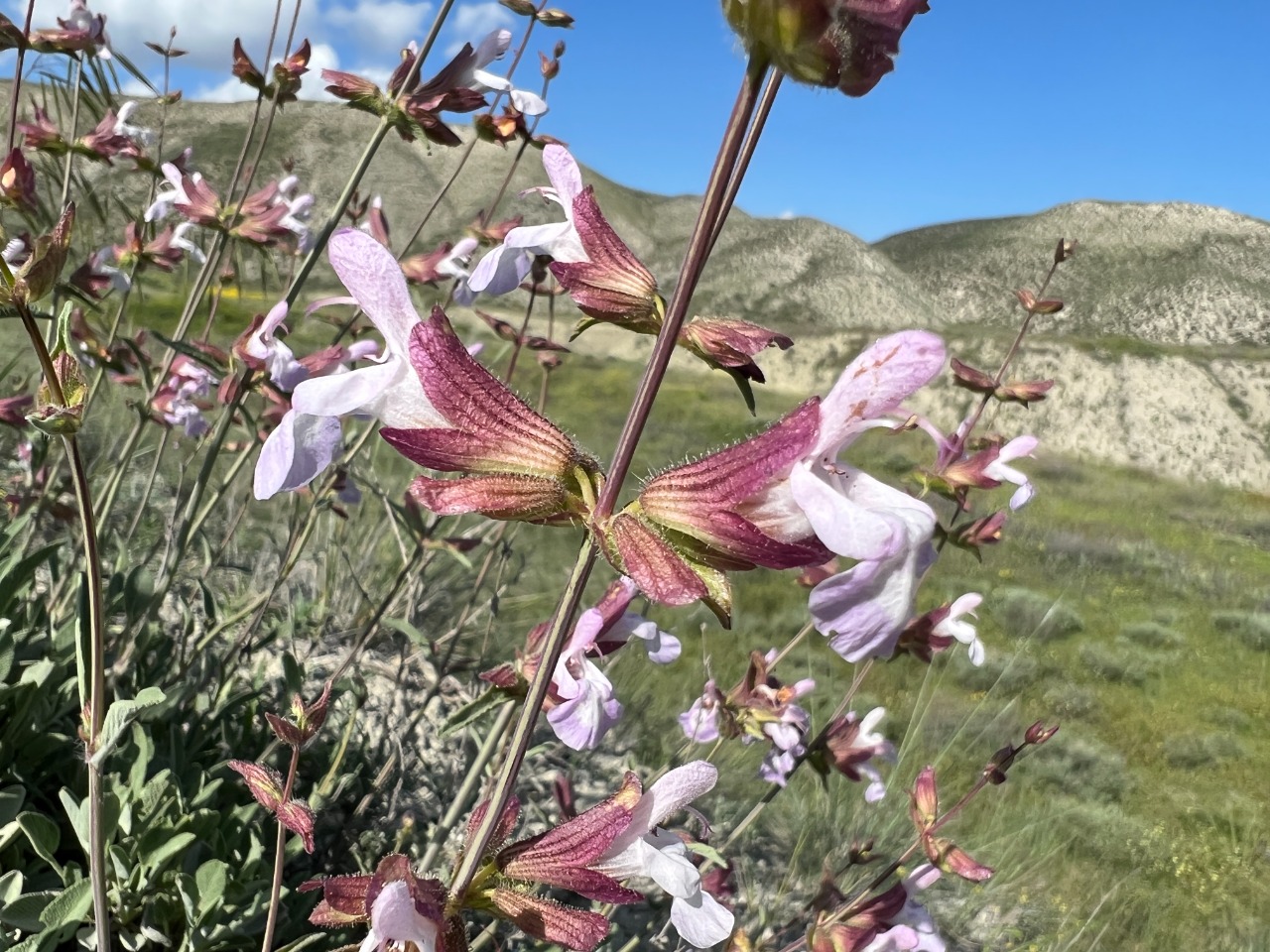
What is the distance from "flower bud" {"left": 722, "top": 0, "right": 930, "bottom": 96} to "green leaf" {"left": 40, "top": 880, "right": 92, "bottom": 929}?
5.64ft

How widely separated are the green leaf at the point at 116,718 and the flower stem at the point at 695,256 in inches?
23.1

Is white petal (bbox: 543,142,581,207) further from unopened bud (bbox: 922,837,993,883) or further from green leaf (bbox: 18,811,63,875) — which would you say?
unopened bud (bbox: 922,837,993,883)

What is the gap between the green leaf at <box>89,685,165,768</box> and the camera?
38.2 inches

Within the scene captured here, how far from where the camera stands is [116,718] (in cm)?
100

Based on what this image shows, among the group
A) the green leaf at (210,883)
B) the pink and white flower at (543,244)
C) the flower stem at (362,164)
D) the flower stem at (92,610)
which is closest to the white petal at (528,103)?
the flower stem at (362,164)

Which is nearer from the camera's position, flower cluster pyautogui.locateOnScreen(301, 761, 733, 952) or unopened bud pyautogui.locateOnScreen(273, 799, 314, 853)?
flower cluster pyautogui.locateOnScreen(301, 761, 733, 952)

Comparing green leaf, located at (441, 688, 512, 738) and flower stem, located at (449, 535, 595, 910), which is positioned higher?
flower stem, located at (449, 535, 595, 910)

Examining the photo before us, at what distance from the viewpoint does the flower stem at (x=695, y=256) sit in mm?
639

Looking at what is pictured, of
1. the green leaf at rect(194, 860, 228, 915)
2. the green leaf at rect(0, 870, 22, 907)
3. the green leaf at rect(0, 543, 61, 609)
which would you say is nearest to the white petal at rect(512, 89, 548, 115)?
the green leaf at rect(0, 543, 61, 609)

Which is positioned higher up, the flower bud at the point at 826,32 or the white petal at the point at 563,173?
the flower bud at the point at 826,32

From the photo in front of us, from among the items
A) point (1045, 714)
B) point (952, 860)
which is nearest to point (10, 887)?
point (952, 860)

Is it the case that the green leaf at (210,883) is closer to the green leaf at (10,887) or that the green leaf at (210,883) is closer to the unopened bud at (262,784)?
the green leaf at (10,887)

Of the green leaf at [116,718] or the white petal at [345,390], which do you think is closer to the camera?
the white petal at [345,390]

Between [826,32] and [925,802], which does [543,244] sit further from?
[925,802]
